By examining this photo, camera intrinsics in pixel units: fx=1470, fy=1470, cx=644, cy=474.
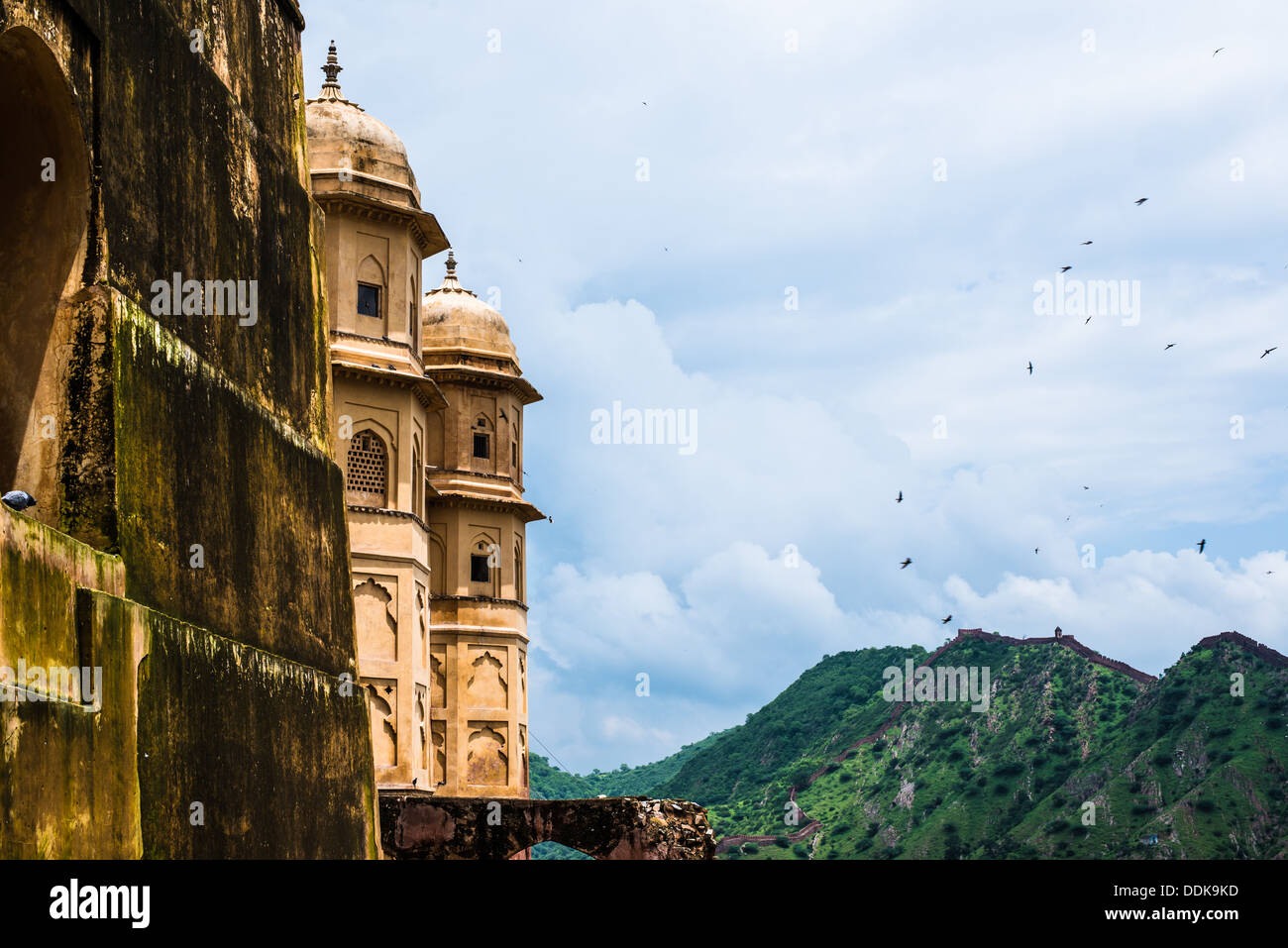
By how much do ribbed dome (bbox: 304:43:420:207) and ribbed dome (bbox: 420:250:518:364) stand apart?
559cm

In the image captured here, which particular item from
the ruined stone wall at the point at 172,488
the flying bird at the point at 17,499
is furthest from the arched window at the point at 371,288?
the flying bird at the point at 17,499

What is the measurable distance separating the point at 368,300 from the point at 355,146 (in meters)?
2.58

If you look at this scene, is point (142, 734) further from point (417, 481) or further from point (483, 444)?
point (483, 444)

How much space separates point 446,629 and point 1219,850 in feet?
86.5

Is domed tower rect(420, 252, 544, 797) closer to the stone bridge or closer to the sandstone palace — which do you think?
the stone bridge

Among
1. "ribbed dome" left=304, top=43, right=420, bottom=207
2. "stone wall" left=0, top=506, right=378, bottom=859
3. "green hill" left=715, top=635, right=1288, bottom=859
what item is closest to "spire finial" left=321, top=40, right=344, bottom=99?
"ribbed dome" left=304, top=43, right=420, bottom=207

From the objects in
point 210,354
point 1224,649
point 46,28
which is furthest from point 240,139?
→ point 1224,649

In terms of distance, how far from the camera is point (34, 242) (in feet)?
25.9

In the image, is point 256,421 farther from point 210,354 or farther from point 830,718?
point 830,718

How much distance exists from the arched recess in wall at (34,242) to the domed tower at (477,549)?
816 inches

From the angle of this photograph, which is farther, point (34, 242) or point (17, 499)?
point (34, 242)

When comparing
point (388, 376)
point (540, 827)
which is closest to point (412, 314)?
point (388, 376)
